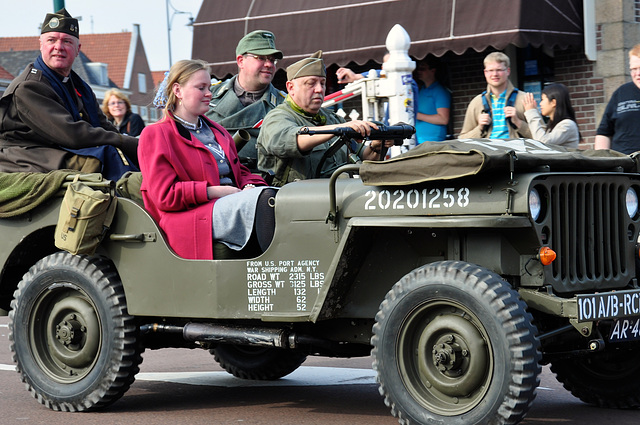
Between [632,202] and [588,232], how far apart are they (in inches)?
17.0

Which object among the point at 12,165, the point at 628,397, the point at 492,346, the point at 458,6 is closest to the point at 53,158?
the point at 12,165

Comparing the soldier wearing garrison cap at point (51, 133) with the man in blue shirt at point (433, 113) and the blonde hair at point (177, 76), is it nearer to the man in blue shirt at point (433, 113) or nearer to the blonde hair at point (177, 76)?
the blonde hair at point (177, 76)

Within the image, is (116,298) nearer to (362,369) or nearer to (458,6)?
(362,369)

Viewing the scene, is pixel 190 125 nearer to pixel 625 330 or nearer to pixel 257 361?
pixel 257 361

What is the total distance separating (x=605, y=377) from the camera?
18.5 ft

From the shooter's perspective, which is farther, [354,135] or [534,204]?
[354,135]

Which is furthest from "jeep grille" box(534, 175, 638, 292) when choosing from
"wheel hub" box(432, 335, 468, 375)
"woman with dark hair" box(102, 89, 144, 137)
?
"woman with dark hair" box(102, 89, 144, 137)

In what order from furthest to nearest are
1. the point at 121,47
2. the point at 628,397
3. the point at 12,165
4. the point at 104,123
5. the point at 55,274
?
the point at 121,47 < the point at 104,123 < the point at 12,165 < the point at 55,274 < the point at 628,397

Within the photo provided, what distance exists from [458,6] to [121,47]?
67618 mm

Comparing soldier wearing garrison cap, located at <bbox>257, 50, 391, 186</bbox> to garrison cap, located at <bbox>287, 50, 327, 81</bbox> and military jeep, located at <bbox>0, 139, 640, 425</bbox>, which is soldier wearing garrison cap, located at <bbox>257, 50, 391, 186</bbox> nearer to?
garrison cap, located at <bbox>287, 50, 327, 81</bbox>

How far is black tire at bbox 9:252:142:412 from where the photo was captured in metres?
5.86

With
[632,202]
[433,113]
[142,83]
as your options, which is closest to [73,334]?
[632,202]

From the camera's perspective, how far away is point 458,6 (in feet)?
46.4

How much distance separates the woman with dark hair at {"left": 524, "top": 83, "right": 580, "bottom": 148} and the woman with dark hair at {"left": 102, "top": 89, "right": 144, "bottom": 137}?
437 centimetres
